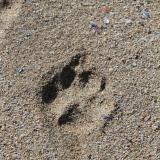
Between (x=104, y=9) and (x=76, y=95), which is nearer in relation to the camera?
(x=76, y=95)

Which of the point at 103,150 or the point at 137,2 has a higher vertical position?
the point at 137,2

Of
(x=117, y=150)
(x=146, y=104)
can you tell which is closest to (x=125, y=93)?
(x=146, y=104)

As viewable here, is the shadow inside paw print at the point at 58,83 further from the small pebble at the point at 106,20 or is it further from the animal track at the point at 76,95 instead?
the small pebble at the point at 106,20

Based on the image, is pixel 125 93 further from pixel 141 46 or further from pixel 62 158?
pixel 62 158

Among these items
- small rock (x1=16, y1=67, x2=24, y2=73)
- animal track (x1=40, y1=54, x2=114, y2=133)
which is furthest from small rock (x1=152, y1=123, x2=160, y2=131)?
small rock (x1=16, y1=67, x2=24, y2=73)

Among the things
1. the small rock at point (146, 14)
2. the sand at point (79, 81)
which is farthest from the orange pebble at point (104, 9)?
the small rock at point (146, 14)

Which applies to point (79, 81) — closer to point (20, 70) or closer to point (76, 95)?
point (76, 95)

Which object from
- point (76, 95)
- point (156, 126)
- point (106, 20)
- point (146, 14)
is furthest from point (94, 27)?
point (156, 126)

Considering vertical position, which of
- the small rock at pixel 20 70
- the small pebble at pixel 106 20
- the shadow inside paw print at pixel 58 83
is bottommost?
the shadow inside paw print at pixel 58 83
